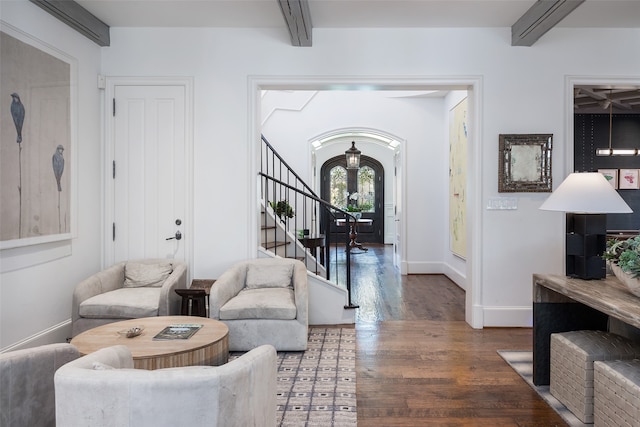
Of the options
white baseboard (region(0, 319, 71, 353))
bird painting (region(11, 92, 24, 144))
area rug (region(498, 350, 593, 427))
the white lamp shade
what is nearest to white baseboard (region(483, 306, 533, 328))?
area rug (region(498, 350, 593, 427))

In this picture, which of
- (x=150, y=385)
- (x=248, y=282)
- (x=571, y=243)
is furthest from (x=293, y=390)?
(x=571, y=243)

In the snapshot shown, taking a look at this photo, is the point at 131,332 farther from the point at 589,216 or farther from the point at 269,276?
the point at 589,216

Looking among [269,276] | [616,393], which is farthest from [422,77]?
[616,393]

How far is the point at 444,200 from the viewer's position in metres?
7.35

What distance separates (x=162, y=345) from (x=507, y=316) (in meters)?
3.48

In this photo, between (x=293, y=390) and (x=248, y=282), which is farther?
(x=248, y=282)

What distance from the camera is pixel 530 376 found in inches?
123

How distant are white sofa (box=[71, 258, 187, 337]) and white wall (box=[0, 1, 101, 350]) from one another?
29 cm

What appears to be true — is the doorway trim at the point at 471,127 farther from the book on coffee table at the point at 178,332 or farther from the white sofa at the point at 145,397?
the white sofa at the point at 145,397

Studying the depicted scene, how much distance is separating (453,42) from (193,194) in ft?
10.4

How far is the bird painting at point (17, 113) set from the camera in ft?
10.5

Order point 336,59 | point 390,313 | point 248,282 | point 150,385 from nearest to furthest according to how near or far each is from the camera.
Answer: point 150,385 < point 248,282 < point 336,59 < point 390,313

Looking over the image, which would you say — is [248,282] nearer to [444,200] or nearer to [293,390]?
[293,390]

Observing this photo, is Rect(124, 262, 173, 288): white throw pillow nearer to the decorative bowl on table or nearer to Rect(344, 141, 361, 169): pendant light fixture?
the decorative bowl on table
